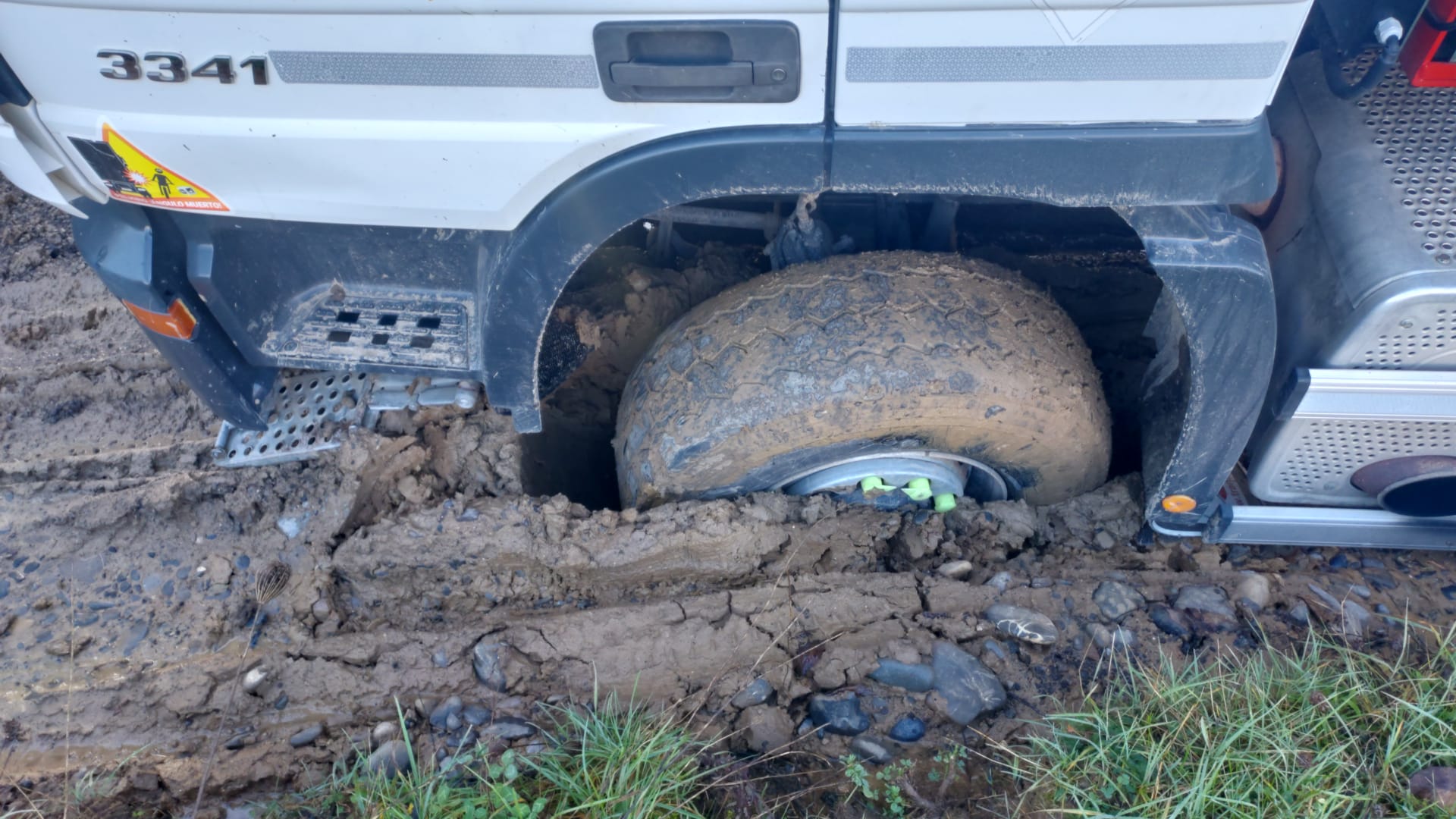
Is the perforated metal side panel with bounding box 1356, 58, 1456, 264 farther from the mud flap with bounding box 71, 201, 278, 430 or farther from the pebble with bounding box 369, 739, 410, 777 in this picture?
the mud flap with bounding box 71, 201, 278, 430

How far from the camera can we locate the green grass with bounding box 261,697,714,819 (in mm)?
1933

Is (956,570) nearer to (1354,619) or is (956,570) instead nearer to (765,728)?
(765,728)

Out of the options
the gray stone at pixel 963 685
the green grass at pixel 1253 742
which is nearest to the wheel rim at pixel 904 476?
the gray stone at pixel 963 685

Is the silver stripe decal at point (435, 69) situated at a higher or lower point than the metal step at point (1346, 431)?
higher

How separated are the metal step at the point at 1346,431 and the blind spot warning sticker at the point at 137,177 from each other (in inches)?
98.8

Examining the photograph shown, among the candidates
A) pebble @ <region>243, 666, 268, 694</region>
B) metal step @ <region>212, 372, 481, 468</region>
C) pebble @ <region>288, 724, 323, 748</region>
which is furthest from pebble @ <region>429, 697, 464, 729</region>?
metal step @ <region>212, 372, 481, 468</region>

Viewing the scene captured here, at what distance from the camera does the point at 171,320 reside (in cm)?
210

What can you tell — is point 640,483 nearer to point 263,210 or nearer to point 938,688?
point 938,688

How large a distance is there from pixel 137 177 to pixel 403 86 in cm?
69

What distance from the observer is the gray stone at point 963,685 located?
2170mm

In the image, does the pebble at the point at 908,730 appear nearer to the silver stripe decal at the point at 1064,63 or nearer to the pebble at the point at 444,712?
the pebble at the point at 444,712

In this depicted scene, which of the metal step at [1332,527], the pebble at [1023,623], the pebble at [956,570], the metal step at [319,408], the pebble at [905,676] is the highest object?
the metal step at [319,408]

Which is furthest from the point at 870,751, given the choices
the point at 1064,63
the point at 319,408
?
the point at 319,408

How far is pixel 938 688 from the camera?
220 cm
